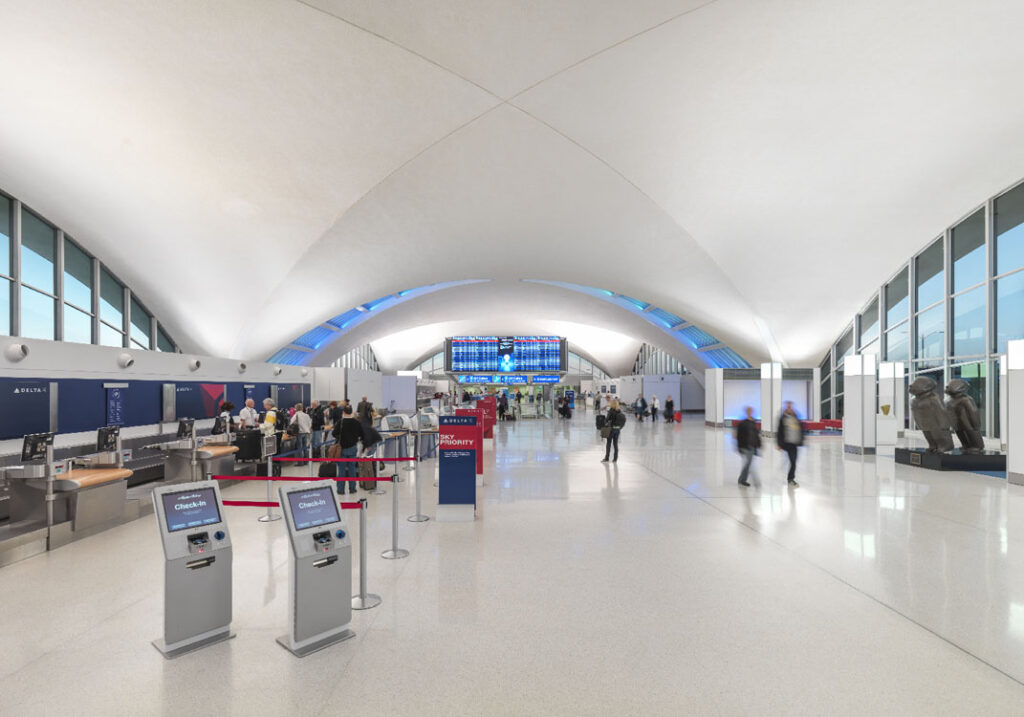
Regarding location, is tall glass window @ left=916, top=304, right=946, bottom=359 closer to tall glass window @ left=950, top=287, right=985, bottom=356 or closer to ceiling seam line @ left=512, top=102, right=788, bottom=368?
tall glass window @ left=950, top=287, right=985, bottom=356

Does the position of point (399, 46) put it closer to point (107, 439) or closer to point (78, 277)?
point (107, 439)

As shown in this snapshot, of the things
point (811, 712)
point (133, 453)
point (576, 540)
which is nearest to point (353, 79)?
point (133, 453)

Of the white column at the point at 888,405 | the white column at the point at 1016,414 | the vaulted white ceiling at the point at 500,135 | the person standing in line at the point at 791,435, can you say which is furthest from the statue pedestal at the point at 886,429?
the person standing in line at the point at 791,435

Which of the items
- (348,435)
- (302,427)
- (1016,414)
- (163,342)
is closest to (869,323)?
(1016,414)

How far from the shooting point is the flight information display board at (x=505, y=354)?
113ft

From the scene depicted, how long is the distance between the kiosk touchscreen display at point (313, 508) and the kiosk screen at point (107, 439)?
19.9 ft

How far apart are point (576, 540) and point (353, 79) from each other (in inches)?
394

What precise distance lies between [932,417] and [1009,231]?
608 centimetres

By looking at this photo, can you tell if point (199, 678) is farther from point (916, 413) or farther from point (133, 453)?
point (916, 413)

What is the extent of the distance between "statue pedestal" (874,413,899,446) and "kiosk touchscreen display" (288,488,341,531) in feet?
54.8

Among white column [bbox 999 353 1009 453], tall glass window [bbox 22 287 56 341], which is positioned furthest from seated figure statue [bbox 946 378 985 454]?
tall glass window [bbox 22 287 56 341]

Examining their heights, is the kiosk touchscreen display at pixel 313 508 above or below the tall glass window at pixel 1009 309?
below

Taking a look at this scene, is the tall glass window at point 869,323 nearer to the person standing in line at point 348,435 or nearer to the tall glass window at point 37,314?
the person standing in line at point 348,435

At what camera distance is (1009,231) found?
46.6 feet
